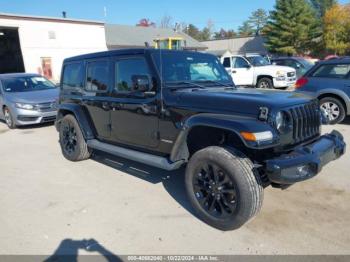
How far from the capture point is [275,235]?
351 centimetres

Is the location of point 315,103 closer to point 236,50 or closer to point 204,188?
point 204,188

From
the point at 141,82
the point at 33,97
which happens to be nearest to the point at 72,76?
the point at 141,82

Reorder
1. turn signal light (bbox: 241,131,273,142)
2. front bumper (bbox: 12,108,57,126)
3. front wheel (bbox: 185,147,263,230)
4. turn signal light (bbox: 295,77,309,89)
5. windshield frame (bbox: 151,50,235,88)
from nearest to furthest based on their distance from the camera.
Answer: turn signal light (bbox: 241,131,273,142) < front wheel (bbox: 185,147,263,230) < windshield frame (bbox: 151,50,235,88) < turn signal light (bbox: 295,77,309,89) < front bumper (bbox: 12,108,57,126)

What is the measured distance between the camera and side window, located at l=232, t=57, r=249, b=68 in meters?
15.1

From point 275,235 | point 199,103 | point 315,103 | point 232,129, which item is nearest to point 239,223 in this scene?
point 275,235

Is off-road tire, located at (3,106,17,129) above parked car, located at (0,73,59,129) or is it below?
below

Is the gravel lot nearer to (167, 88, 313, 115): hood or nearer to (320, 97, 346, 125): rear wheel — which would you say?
(167, 88, 313, 115): hood

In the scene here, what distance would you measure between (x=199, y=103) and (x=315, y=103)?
4.98 ft

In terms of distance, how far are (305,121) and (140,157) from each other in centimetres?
220

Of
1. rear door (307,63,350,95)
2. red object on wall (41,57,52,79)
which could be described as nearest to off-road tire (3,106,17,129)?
rear door (307,63,350,95)

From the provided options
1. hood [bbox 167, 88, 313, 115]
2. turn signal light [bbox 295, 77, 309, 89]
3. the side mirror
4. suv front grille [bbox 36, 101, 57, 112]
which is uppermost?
the side mirror

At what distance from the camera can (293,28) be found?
43.8 m

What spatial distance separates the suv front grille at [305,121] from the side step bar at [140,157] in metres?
1.41

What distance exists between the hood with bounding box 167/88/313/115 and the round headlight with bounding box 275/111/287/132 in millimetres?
73
